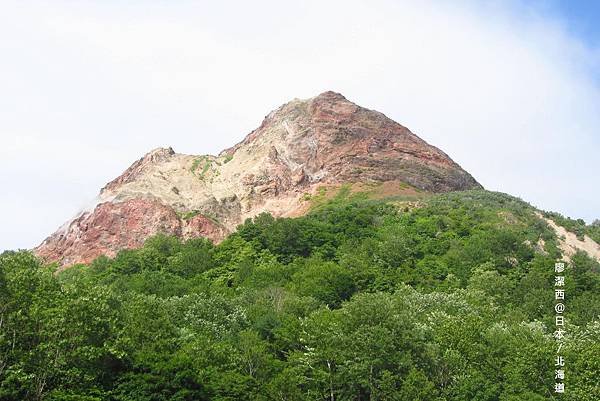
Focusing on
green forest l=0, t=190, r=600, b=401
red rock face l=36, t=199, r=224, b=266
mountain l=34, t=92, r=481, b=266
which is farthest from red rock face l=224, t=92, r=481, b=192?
green forest l=0, t=190, r=600, b=401

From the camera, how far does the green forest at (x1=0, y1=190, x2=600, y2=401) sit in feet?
134

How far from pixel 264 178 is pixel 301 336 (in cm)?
8022

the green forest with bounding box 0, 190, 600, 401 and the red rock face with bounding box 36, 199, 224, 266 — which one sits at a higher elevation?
the red rock face with bounding box 36, 199, 224, 266

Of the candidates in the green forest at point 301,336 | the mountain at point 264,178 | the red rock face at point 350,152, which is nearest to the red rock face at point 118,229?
the mountain at point 264,178

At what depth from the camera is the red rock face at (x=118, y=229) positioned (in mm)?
115250

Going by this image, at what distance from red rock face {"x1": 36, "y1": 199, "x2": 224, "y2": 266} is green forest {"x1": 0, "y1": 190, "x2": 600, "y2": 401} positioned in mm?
30974

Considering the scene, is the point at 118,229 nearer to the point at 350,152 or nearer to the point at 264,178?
the point at 264,178

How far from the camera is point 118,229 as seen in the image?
11731cm

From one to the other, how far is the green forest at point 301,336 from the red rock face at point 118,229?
30974 mm

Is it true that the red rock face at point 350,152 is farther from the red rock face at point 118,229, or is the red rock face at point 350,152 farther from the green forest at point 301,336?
the green forest at point 301,336

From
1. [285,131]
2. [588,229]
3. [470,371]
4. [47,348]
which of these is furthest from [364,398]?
[285,131]

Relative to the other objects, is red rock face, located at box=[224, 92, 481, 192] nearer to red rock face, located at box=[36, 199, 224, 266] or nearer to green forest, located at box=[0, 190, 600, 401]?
red rock face, located at box=[36, 199, 224, 266]

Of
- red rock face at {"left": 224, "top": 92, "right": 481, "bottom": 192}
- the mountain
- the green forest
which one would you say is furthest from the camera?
red rock face at {"left": 224, "top": 92, "right": 481, "bottom": 192}

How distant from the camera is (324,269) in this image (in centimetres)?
8156
